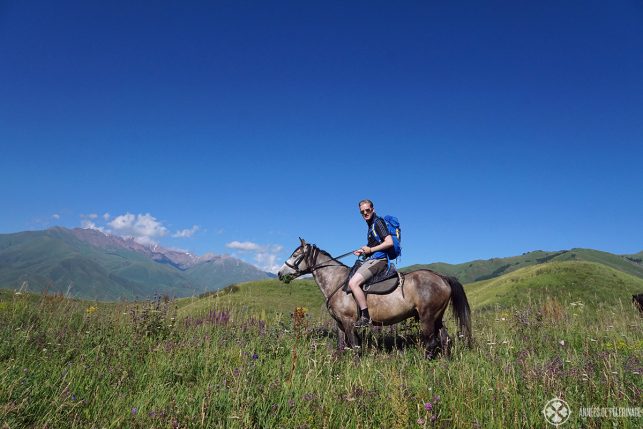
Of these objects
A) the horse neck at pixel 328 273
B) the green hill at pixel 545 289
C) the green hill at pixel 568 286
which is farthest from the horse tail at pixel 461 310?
the green hill at pixel 568 286

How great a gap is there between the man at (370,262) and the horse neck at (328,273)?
0.85 m

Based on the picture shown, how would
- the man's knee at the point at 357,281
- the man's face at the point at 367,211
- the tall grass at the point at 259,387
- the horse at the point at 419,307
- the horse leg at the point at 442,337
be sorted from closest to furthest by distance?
1. the tall grass at the point at 259,387
2. the horse leg at the point at 442,337
3. the horse at the point at 419,307
4. the man's knee at the point at 357,281
5. the man's face at the point at 367,211

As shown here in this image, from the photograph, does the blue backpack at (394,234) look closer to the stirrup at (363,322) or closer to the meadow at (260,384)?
the stirrup at (363,322)

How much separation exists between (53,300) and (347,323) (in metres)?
9.63

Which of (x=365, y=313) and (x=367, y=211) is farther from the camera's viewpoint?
(x=367, y=211)

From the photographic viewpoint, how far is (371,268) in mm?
9328

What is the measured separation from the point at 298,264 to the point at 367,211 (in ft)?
8.81

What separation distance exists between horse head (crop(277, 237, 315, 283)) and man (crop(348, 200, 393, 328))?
1771 mm

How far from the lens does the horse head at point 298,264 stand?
1078cm

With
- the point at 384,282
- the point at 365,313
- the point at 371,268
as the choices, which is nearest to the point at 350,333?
the point at 365,313

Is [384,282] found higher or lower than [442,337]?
higher

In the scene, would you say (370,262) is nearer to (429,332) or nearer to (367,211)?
(367,211)

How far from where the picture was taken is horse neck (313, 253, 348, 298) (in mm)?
10191

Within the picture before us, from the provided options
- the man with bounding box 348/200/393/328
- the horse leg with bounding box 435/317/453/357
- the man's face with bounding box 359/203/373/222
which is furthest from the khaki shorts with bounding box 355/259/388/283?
the horse leg with bounding box 435/317/453/357
